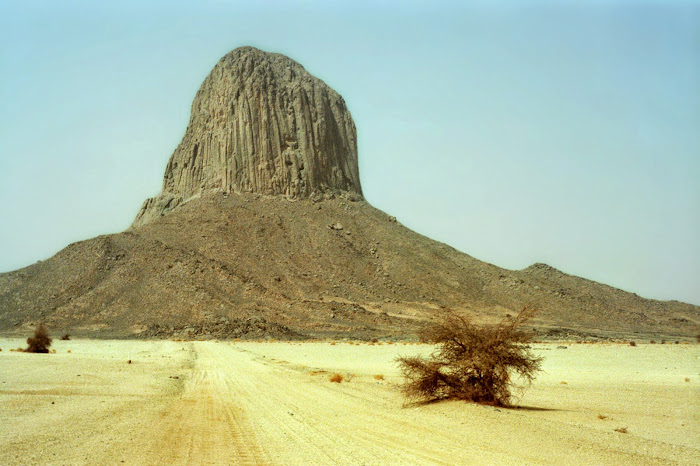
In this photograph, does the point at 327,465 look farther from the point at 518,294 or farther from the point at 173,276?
the point at 518,294

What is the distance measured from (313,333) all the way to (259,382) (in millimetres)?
44258

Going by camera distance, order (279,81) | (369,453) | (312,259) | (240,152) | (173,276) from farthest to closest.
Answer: (279,81), (240,152), (312,259), (173,276), (369,453)

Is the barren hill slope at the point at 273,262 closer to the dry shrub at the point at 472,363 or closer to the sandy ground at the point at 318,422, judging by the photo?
the sandy ground at the point at 318,422

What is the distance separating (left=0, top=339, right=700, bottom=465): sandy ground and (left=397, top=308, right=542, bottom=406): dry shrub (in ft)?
1.72

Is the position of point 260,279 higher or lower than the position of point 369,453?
higher

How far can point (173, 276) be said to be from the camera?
76500mm

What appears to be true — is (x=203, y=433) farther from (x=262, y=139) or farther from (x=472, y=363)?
(x=262, y=139)

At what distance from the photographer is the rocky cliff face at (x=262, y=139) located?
102 metres

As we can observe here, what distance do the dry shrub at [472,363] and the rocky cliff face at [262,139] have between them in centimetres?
8604

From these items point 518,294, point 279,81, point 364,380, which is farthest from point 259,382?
point 279,81

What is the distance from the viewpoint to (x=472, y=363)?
15.8 meters

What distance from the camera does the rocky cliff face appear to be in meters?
102

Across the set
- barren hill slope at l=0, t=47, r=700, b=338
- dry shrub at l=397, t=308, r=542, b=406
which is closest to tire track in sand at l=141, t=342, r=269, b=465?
dry shrub at l=397, t=308, r=542, b=406

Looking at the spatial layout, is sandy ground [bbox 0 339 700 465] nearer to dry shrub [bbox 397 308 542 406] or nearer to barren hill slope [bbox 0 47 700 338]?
dry shrub [bbox 397 308 542 406]
